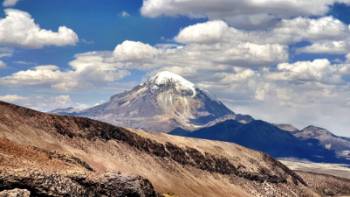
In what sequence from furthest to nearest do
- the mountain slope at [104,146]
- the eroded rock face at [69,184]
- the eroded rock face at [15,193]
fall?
the mountain slope at [104,146]
the eroded rock face at [69,184]
the eroded rock face at [15,193]

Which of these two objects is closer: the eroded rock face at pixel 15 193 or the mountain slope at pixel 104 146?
the eroded rock face at pixel 15 193

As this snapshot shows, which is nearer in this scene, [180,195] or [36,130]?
[36,130]

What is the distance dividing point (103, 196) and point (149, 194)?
7364mm

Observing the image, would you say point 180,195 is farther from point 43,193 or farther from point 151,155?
point 43,193

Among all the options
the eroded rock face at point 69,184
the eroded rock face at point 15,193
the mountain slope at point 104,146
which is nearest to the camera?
the eroded rock face at point 15,193

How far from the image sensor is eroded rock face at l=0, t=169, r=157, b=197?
43281 millimetres

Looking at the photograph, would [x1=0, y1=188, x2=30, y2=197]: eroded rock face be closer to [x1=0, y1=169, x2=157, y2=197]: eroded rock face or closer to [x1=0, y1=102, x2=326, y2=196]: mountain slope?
[x1=0, y1=169, x2=157, y2=197]: eroded rock face

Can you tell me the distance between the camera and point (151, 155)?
18675 centimetres

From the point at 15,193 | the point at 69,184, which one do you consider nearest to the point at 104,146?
the point at 69,184

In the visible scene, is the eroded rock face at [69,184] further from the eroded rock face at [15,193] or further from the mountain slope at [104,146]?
the mountain slope at [104,146]

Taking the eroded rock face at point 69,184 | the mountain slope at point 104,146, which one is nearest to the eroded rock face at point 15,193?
the eroded rock face at point 69,184

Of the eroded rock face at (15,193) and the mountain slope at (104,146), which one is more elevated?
the eroded rock face at (15,193)

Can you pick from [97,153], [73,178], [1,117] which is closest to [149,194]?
[73,178]

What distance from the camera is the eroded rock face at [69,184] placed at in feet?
142
